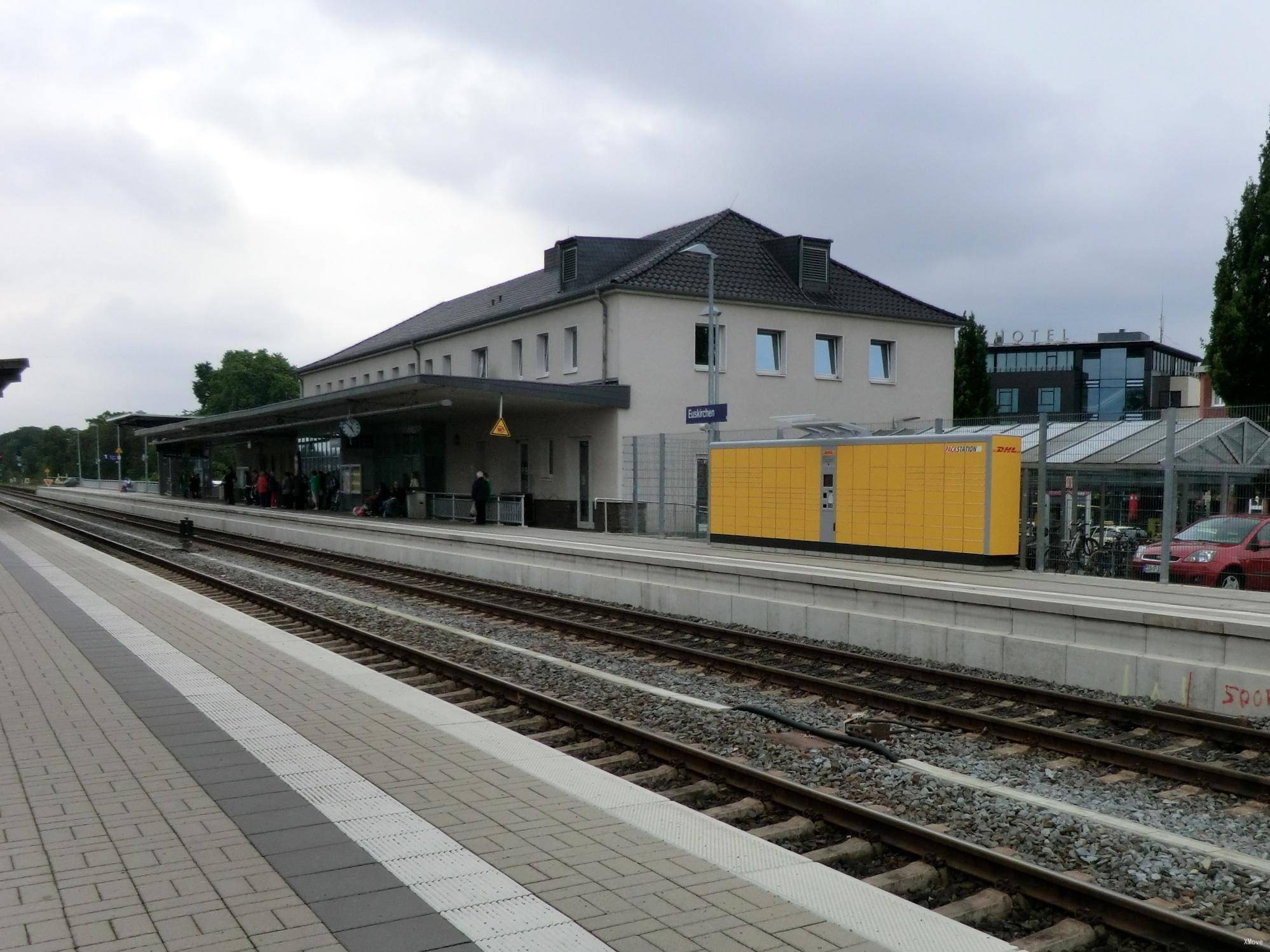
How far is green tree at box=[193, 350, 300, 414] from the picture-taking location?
10912 cm

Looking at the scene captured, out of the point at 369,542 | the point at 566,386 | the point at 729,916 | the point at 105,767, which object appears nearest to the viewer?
the point at 729,916

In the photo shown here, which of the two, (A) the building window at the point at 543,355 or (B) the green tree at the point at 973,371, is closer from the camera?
(A) the building window at the point at 543,355

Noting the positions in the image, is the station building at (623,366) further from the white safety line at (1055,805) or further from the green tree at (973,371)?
the green tree at (973,371)

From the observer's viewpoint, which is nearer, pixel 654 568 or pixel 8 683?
pixel 8 683

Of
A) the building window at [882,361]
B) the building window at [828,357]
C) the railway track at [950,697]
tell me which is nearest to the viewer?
the railway track at [950,697]

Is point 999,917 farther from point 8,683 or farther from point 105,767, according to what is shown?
point 8,683

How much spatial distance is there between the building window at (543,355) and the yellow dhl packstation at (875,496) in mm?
14069

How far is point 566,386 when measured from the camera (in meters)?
27.3

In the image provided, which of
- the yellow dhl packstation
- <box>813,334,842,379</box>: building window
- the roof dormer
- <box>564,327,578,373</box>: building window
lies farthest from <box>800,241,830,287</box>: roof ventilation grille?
the yellow dhl packstation

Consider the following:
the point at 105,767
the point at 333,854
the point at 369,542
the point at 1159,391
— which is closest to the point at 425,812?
the point at 333,854

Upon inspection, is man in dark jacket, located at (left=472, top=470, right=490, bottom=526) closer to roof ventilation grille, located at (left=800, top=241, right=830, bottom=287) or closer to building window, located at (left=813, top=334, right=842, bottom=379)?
building window, located at (left=813, top=334, right=842, bottom=379)

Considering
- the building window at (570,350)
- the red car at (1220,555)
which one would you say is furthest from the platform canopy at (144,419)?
the red car at (1220,555)

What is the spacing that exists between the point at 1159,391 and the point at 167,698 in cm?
8734

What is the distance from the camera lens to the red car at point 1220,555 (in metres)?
13.4
